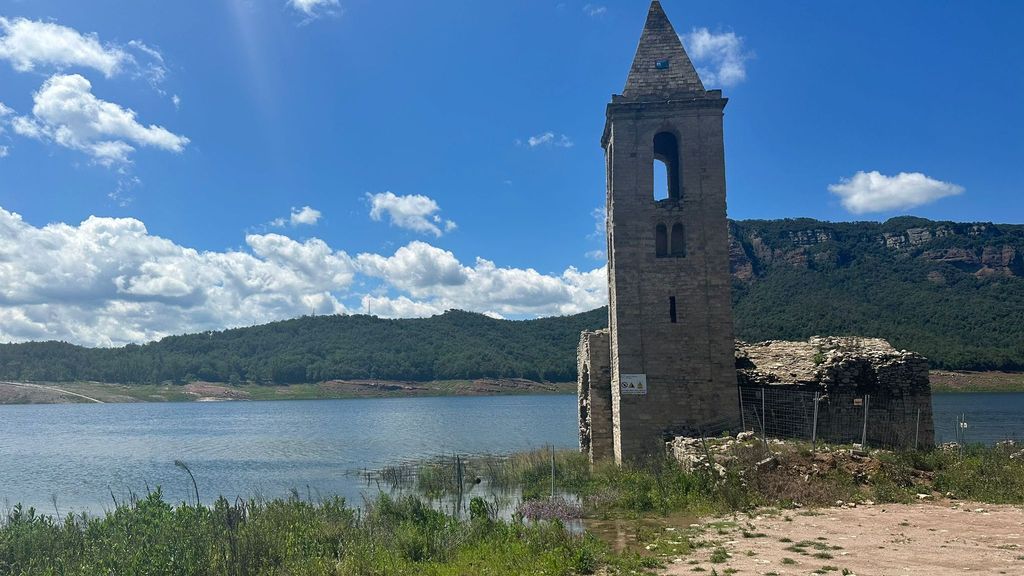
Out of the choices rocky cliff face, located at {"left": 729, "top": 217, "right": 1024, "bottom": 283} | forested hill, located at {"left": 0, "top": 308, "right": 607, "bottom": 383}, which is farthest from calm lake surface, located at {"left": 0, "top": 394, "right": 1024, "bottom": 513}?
forested hill, located at {"left": 0, "top": 308, "right": 607, "bottom": 383}

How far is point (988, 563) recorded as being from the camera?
794 centimetres

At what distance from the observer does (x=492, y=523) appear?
38.0 feet

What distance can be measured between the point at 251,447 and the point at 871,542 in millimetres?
37823

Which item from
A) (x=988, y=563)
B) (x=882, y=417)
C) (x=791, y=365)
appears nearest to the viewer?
(x=988, y=563)

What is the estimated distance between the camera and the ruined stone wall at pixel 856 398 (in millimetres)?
16859

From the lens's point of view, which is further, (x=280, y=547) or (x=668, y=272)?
(x=668, y=272)

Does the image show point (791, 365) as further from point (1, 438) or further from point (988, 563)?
point (1, 438)

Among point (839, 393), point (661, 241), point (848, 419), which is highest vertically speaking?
point (661, 241)

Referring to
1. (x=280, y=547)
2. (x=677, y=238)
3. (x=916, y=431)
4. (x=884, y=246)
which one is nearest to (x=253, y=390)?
(x=884, y=246)

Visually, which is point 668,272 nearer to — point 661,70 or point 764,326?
point 661,70

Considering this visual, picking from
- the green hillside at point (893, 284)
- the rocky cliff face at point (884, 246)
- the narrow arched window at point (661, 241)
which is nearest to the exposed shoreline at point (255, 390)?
the rocky cliff face at point (884, 246)

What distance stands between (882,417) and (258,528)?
1502 cm

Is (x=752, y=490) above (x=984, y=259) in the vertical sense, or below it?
below

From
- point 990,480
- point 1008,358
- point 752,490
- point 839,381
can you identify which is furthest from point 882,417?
point 1008,358
